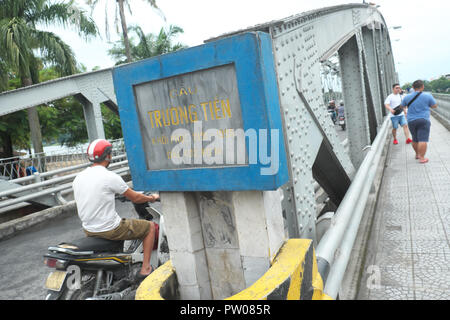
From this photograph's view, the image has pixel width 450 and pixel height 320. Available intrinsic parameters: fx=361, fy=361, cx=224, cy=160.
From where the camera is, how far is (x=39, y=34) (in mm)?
17656

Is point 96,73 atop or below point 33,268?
atop

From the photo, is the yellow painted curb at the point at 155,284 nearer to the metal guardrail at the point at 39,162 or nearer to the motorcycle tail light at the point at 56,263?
the motorcycle tail light at the point at 56,263

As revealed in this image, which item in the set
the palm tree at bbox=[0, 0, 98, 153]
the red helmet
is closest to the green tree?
the palm tree at bbox=[0, 0, 98, 153]

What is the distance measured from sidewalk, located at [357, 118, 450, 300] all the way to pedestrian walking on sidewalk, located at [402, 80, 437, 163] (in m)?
0.73

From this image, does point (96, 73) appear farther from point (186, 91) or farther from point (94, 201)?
point (186, 91)

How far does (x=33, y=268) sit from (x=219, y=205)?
4.22 metres

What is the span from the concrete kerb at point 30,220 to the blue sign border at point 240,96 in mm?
6337

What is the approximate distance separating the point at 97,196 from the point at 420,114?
6663mm

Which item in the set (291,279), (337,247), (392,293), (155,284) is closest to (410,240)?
(392,293)

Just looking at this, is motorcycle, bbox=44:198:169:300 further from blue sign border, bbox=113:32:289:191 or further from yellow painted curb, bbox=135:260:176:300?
blue sign border, bbox=113:32:289:191

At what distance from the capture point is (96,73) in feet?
31.4

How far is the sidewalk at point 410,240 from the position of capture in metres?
2.85

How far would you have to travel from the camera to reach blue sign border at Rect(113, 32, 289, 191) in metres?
1.79
